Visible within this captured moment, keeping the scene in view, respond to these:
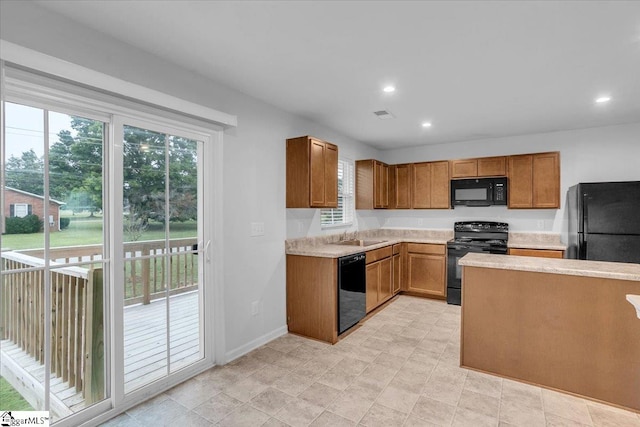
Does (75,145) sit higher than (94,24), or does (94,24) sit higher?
(94,24)

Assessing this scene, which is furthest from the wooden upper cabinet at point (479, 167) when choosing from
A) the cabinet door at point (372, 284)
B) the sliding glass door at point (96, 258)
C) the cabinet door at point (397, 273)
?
the sliding glass door at point (96, 258)

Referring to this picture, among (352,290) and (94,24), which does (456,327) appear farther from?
(94,24)

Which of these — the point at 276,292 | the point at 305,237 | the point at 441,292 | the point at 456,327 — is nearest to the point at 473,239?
the point at 441,292

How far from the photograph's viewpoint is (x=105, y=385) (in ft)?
7.09

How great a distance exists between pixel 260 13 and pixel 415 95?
186 cm

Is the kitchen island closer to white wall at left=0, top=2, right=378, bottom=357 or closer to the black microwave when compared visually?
white wall at left=0, top=2, right=378, bottom=357

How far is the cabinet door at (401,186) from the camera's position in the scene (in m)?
5.53

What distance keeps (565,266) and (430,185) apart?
302 centimetres

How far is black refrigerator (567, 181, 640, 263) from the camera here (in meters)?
3.46

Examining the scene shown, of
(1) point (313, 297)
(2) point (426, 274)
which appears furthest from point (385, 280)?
(1) point (313, 297)

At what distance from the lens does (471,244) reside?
15.0 ft

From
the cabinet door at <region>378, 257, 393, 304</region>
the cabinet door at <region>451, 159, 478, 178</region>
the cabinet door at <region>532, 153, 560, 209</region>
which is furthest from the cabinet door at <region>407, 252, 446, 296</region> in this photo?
the cabinet door at <region>532, 153, 560, 209</region>

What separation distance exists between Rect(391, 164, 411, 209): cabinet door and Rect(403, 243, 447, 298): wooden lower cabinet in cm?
83

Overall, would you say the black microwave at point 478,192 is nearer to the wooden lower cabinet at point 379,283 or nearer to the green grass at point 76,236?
the wooden lower cabinet at point 379,283
